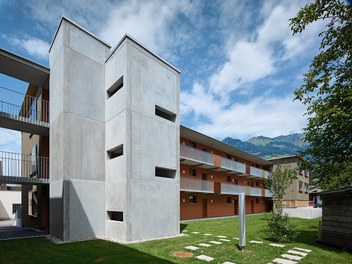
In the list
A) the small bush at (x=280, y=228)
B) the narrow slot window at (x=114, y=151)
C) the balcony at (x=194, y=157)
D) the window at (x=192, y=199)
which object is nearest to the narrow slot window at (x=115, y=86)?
the narrow slot window at (x=114, y=151)

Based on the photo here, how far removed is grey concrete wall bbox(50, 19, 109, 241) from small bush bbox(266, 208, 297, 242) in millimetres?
8688

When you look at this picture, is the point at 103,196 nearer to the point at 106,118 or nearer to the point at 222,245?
the point at 106,118

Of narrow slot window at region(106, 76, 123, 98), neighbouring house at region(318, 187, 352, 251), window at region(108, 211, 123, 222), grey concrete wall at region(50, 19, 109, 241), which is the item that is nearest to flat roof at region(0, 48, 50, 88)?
grey concrete wall at region(50, 19, 109, 241)

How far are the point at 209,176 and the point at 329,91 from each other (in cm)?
1751

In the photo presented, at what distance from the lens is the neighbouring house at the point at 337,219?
10.5 metres

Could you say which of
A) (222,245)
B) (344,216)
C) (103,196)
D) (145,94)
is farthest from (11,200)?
(344,216)

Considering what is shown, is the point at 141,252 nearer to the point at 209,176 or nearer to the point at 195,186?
the point at 195,186

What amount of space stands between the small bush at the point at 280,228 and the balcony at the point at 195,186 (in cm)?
842

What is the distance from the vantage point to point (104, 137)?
46.4 ft

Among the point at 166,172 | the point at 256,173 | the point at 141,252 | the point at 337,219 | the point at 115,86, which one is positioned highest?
the point at 115,86

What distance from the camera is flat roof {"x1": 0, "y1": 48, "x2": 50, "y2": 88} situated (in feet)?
41.6

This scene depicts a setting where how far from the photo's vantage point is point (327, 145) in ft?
35.4

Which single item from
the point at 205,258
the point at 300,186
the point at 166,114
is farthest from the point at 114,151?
the point at 300,186

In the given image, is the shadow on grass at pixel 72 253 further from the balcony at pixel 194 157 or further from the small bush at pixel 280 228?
the balcony at pixel 194 157
